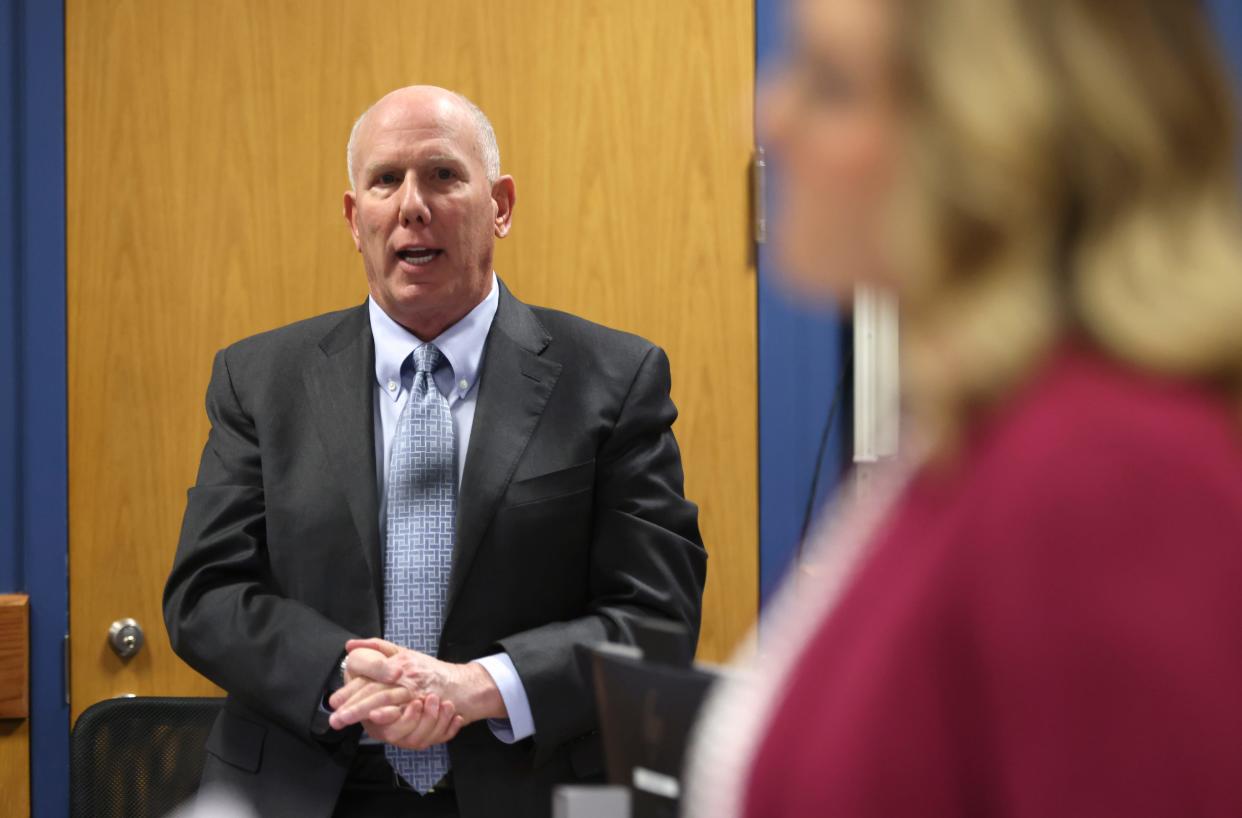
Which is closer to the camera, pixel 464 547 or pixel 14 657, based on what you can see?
pixel 464 547

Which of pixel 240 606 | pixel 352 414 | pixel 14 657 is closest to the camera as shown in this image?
pixel 240 606

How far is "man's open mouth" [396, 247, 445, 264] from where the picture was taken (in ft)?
6.76

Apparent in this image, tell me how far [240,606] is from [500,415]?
456 millimetres

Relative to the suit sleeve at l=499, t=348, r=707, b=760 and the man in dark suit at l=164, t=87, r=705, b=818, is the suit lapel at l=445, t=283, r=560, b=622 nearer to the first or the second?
the man in dark suit at l=164, t=87, r=705, b=818

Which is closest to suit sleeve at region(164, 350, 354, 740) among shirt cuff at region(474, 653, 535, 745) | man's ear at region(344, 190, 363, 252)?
shirt cuff at region(474, 653, 535, 745)

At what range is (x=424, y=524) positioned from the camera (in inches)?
76.5

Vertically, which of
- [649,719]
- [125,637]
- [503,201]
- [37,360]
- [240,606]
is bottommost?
[125,637]

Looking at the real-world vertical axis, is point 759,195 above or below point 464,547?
above

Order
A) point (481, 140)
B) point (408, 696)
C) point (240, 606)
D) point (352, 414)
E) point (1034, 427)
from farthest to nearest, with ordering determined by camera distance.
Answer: point (481, 140) < point (352, 414) < point (240, 606) < point (408, 696) < point (1034, 427)

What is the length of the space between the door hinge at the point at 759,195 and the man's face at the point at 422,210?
2.04 ft

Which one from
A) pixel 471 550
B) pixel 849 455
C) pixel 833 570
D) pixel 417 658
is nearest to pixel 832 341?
pixel 849 455

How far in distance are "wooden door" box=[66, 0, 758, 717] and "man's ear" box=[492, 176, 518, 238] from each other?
29 cm

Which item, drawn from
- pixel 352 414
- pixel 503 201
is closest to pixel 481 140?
pixel 503 201

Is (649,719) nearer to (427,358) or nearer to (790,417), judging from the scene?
(427,358)
